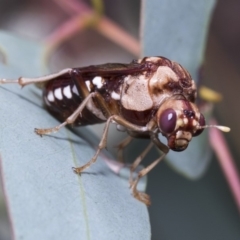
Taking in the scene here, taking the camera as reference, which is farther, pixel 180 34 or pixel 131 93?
pixel 180 34

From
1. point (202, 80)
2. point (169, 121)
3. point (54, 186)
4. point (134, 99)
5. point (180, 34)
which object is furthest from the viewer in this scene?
point (202, 80)

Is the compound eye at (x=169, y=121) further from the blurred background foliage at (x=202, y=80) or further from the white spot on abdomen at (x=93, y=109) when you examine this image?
the blurred background foliage at (x=202, y=80)

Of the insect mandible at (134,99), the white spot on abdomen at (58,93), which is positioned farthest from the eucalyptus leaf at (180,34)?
the white spot on abdomen at (58,93)

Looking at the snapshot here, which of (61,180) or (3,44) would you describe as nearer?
(61,180)

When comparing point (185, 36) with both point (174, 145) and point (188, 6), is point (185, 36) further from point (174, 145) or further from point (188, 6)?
point (174, 145)

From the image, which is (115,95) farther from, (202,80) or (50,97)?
(202,80)

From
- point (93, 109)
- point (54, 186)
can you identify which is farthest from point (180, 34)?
point (54, 186)

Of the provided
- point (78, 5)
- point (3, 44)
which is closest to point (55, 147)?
point (3, 44)
